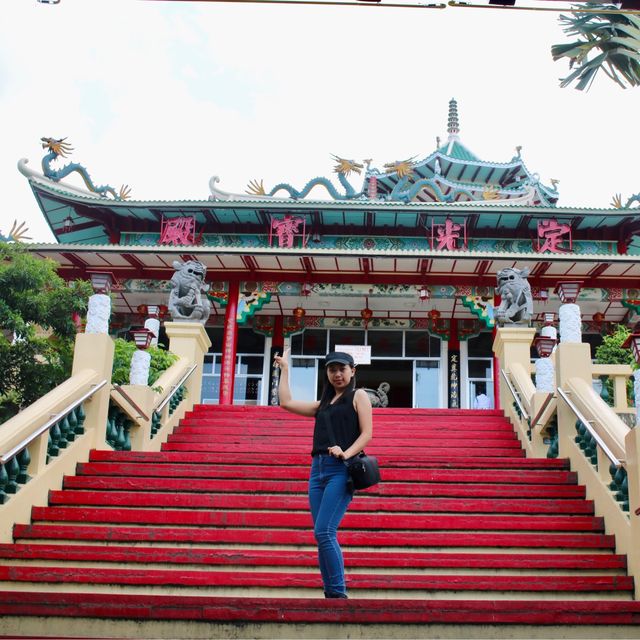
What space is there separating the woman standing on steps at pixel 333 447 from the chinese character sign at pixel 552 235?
1535 cm

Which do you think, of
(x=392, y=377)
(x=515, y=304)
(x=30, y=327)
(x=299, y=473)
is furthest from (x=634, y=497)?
(x=392, y=377)

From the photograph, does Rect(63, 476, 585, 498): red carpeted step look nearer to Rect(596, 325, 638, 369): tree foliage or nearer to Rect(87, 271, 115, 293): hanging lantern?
Rect(87, 271, 115, 293): hanging lantern

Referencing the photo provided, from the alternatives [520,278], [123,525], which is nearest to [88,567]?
[123,525]

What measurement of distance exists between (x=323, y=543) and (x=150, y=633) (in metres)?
1.12

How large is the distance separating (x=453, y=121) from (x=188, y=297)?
19.5 m

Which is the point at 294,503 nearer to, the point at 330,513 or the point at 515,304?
the point at 330,513

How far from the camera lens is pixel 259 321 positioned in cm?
2030

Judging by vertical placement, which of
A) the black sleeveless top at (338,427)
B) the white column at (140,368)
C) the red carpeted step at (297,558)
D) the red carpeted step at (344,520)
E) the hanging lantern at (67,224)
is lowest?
the red carpeted step at (297,558)

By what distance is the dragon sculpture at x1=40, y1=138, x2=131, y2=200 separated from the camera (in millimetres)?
20438

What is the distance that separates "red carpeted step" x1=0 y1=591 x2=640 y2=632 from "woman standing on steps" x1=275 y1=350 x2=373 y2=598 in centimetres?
21

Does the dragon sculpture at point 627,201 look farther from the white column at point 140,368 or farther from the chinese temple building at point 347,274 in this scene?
the white column at point 140,368

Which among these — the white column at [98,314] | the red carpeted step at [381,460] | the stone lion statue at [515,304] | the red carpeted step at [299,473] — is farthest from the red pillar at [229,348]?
the red carpeted step at [299,473]

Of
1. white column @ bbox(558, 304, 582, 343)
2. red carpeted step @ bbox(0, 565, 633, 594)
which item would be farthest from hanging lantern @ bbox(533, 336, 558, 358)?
red carpeted step @ bbox(0, 565, 633, 594)

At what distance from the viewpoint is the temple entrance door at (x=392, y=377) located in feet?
68.0
